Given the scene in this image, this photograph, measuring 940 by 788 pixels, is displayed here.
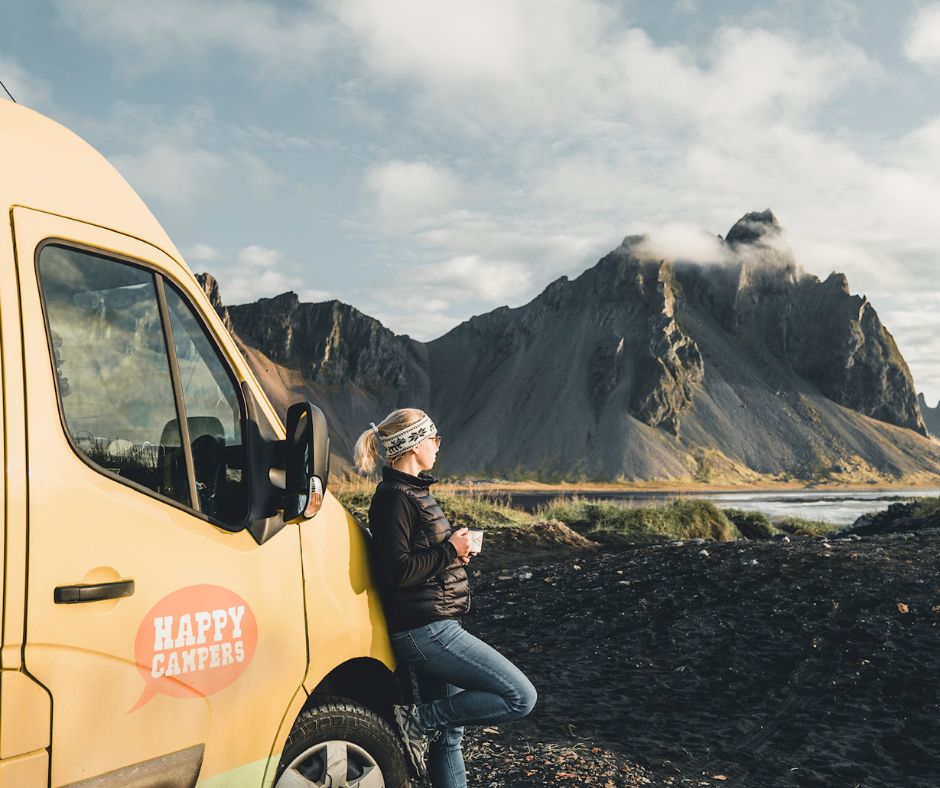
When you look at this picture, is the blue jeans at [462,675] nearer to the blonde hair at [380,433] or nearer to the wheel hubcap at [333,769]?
the wheel hubcap at [333,769]

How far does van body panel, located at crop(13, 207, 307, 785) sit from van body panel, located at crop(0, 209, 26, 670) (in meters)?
0.02

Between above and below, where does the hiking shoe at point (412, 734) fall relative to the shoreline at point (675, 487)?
above

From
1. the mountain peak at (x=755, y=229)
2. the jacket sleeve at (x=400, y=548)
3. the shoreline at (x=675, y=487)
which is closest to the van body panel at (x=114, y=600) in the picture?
the jacket sleeve at (x=400, y=548)

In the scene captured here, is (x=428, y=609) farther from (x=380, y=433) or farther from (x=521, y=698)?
(x=380, y=433)

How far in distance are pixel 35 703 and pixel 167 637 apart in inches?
16.3

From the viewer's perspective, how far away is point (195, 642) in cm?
257

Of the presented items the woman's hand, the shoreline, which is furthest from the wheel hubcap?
the shoreline

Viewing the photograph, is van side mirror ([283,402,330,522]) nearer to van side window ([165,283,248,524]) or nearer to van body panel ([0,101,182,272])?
van side window ([165,283,248,524])

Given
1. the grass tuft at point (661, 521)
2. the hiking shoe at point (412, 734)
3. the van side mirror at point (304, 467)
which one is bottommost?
the grass tuft at point (661, 521)

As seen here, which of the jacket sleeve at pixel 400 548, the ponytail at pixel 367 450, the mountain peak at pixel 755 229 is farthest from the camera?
the mountain peak at pixel 755 229

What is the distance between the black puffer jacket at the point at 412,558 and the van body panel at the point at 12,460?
1.55 meters

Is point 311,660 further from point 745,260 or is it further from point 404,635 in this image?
point 745,260

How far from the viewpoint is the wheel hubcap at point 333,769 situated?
2963 mm

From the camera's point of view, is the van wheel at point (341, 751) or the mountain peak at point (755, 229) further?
the mountain peak at point (755, 229)
